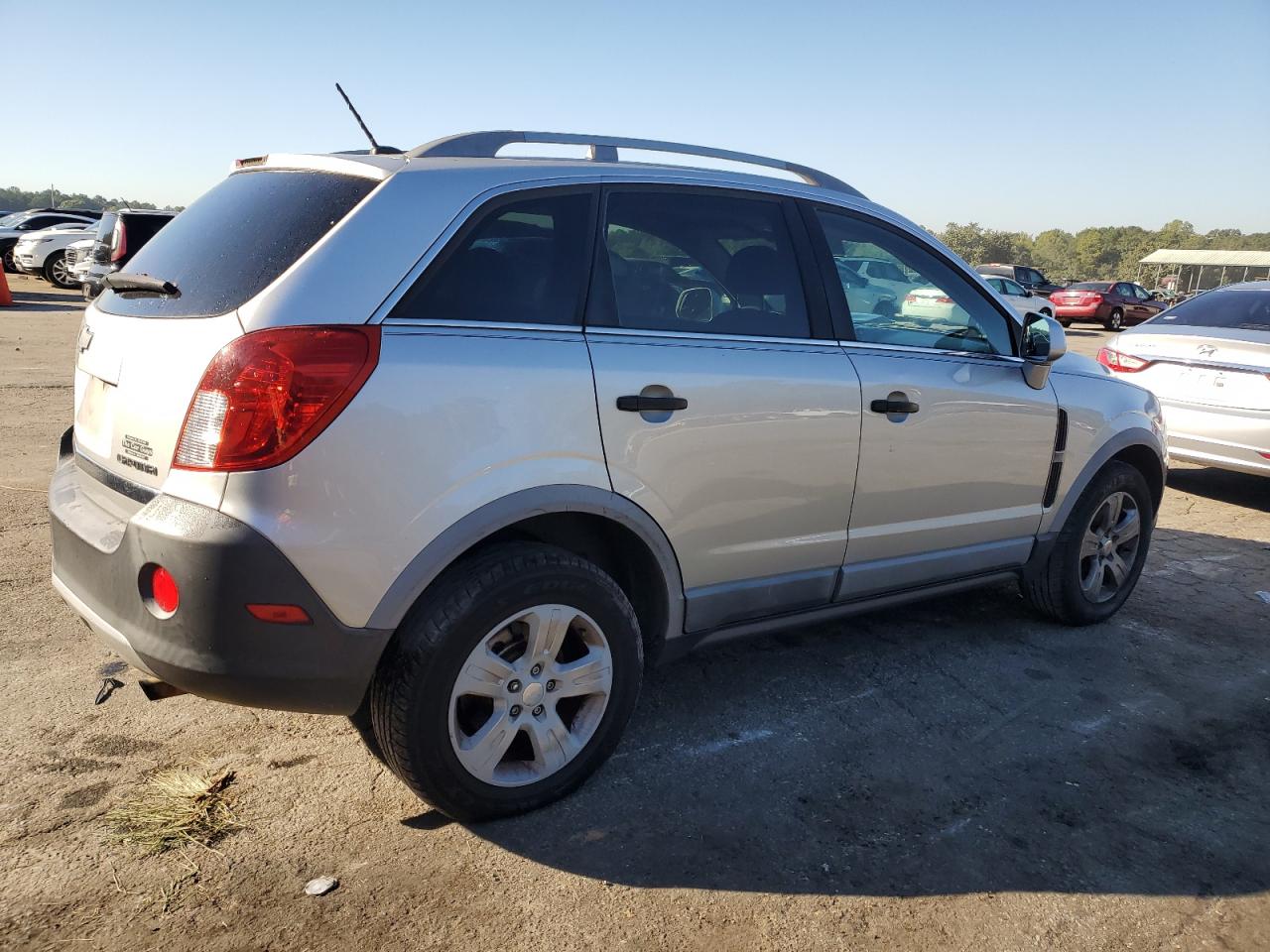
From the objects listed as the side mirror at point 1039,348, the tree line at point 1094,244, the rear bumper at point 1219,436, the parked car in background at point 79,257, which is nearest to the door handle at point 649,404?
the side mirror at point 1039,348

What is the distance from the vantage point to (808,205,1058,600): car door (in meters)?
3.52

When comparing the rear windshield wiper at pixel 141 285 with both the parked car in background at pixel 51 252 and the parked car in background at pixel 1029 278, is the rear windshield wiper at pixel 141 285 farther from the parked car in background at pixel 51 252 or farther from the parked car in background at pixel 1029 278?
the parked car in background at pixel 1029 278

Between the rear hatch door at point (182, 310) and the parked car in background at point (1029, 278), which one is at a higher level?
the parked car in background at point (1029, 278)

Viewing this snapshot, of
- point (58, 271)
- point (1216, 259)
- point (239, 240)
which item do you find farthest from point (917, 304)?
point (1216, 259)

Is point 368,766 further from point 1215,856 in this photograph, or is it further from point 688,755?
point 1215,856

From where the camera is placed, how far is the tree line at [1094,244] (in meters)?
93.9

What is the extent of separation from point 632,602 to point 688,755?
1.79 feet

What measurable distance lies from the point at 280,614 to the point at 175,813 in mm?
834

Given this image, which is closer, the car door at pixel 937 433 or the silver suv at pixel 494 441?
the silver suv at pixel 494 441

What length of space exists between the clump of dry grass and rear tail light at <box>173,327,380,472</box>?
1.04 meters

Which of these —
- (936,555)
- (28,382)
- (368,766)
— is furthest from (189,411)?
(28,382)

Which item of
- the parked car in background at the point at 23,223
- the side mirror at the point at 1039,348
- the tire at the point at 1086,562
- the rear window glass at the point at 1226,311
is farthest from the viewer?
the parked car in background at the point at 23,223

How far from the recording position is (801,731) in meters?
3.41

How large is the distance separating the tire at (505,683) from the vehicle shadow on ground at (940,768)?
6.7 inches
